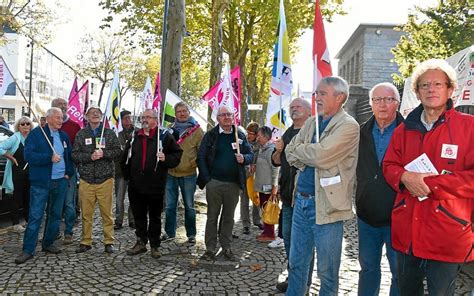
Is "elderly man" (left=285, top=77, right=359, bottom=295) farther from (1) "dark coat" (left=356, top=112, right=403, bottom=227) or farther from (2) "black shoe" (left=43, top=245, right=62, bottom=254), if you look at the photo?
(2) "black shoe" (left=43, top=245, right=62, bottom=254)

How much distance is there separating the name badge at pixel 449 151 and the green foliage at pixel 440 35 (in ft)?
49.6

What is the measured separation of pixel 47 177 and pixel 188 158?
6.86ft

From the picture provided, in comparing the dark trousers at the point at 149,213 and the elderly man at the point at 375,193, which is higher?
the elderly man at the point at 375,193

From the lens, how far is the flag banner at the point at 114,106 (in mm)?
6445

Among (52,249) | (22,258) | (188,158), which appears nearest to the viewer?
(22,258)

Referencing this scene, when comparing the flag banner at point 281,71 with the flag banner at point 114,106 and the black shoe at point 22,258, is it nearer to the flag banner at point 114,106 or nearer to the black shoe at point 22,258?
the flag banner at point 114,106

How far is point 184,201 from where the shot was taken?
6941 millimetres

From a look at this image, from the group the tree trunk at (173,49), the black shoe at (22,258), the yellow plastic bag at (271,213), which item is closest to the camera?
the black shoe at (22,258)

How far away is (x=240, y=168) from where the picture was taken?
233 inches

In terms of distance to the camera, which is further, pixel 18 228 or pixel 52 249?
pixel 18 228

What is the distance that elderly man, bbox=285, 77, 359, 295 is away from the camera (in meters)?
3.43

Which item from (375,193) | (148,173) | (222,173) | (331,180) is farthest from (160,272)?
(375,193)

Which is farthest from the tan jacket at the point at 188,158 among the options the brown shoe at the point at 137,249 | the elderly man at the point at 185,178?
the brown shoe at the point at 137,249

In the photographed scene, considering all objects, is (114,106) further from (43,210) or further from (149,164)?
(43,210)
